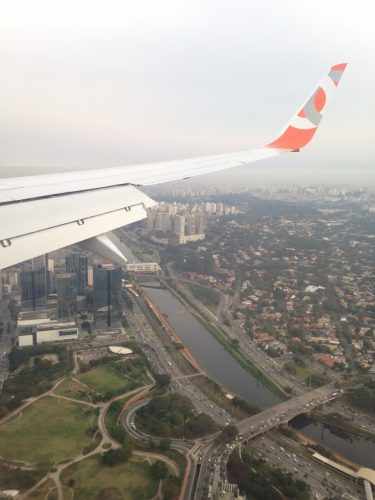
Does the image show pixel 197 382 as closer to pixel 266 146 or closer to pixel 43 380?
pixel 43 380

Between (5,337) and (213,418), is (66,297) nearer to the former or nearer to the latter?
(5,337)

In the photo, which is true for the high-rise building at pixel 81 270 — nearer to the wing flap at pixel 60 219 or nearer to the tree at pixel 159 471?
the tree at pixel 159 471

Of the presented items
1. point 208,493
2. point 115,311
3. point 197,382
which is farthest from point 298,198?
point 208,493

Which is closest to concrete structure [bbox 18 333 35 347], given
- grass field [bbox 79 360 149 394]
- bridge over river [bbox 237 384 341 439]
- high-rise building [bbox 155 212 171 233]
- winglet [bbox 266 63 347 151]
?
grass field [bbox 79 360 149 394]

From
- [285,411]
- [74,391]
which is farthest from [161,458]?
[285,411]

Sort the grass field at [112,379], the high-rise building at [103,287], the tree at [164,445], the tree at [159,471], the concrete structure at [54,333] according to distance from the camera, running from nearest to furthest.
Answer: the tree at [159,471] → the tree at [164,445] → the grass field at [112,379] → the concrete structure at [54,333] → the high-rise building at [103,287]

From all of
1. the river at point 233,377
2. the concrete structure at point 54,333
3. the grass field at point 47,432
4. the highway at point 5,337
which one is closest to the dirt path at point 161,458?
the grass field at point 47,432

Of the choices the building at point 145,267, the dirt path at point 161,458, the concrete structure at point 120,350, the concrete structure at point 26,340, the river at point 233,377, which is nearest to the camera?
the dirt path at point 161,458

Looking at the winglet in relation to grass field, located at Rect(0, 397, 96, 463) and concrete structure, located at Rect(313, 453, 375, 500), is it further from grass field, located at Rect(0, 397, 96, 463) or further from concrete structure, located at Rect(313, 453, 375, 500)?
grass field, located at Rect(0, 397, 96, 463)
